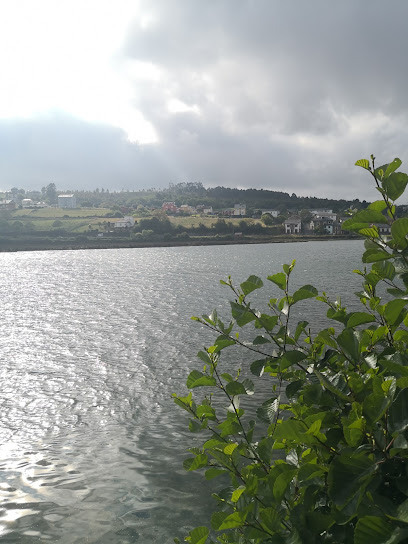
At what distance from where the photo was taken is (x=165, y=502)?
315 inches

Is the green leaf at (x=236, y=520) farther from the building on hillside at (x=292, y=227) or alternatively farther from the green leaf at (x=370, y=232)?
the building on hillside at (x=292, y=227)

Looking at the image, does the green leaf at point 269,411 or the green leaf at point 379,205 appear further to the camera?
the green leaf at point 269,411

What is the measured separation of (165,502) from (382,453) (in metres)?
7.21

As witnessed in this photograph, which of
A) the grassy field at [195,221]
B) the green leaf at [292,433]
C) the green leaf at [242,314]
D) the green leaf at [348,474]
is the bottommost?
the green leaf at [348,474]

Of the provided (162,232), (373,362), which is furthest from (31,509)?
(162,232)

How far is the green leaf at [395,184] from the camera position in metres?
2.18

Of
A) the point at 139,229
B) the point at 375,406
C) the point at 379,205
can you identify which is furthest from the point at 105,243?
the point at 375,406

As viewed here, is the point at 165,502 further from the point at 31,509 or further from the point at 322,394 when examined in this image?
the point at 322,394

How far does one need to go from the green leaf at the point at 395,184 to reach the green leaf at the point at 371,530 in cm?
A: 139

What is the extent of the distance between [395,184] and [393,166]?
9cm

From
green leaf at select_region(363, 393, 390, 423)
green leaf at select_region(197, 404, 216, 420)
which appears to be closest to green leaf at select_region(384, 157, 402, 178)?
green leaf at select_region(363, 393, 390, 423)

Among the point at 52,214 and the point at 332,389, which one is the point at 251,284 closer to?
the point at 332,389

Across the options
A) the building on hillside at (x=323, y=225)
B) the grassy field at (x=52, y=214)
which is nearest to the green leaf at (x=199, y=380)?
the building on hillside at (x=323, y=225)

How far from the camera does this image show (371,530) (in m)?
1.43
